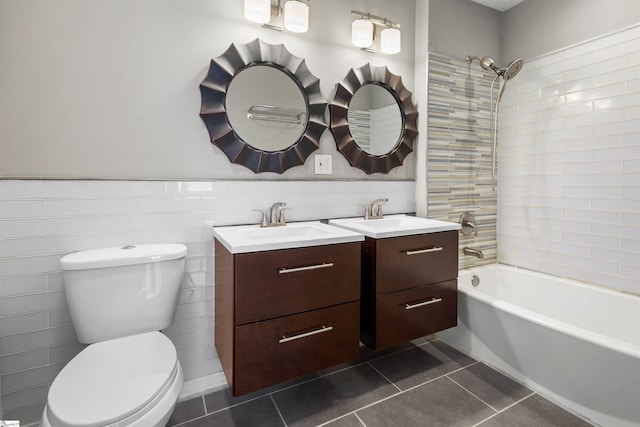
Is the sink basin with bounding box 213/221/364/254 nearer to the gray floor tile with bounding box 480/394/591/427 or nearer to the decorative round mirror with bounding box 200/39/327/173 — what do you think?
the decorative round mirror with bounding box 200/39/327/173

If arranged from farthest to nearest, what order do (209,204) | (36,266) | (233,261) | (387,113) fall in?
1. (387,113)
2. (209,204)
3. (36,266)
4. (233,261)

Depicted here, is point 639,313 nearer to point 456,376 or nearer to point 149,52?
point 456,376

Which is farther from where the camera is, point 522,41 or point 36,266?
point 522,41

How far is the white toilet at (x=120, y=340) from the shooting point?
3.18 ft

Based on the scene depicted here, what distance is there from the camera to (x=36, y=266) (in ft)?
4.62

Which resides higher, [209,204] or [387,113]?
[387,113]

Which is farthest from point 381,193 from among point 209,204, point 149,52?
point 149,52

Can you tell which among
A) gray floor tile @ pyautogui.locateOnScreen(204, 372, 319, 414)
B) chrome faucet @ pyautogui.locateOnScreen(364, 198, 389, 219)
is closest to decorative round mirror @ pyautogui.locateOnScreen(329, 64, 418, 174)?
chrome faucet @ pyautogui.locateOnScreen(364, 198, 389, 219)

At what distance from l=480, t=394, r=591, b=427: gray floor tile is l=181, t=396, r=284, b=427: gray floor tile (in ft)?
3.32

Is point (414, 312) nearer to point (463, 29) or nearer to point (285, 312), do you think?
point (285, 312)

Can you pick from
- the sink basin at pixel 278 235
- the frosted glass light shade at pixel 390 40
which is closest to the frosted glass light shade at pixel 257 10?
the frosted glass light shade at pixel 390 40

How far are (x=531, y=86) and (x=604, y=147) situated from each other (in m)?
0.71

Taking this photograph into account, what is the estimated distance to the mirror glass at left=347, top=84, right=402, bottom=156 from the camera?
7.02 feet

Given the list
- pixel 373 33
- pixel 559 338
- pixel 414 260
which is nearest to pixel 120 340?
pixel 414 260
